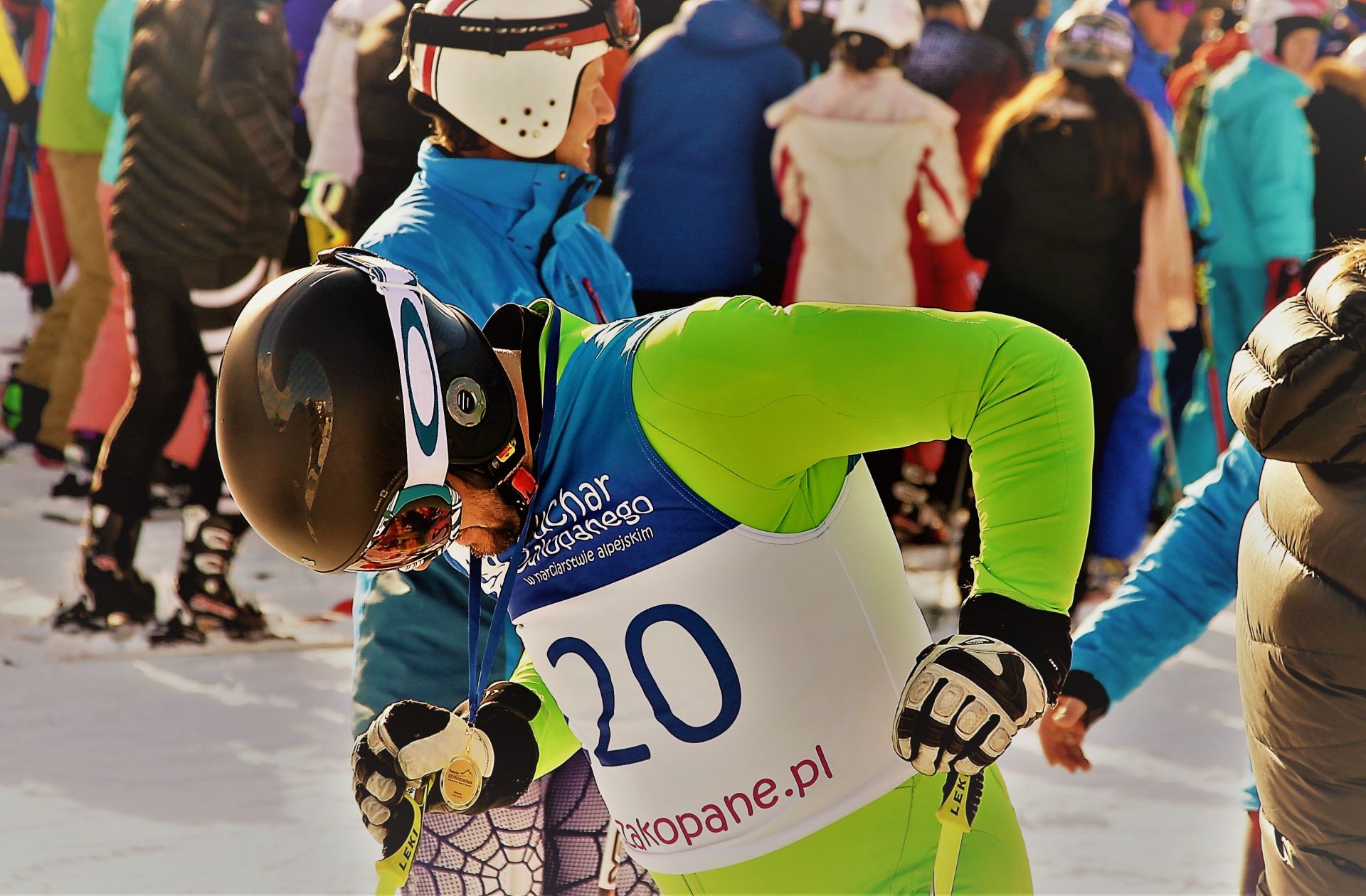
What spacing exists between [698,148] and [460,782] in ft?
13.3

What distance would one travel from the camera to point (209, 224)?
5312 mm

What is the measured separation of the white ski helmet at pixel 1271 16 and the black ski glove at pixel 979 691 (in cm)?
554

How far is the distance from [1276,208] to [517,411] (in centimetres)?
504

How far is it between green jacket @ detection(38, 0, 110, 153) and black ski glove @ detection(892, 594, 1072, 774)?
5.71m

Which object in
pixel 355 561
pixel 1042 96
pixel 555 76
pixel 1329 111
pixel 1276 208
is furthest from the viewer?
pixel 1329 111

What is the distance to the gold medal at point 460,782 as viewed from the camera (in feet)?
6.52

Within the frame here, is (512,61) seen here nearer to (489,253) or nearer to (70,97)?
(489,253)

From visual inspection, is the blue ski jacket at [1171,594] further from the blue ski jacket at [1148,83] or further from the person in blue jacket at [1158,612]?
the blue ski jacket at [1148,83]

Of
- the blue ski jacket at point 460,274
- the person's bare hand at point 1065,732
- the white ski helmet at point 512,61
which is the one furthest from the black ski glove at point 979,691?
the white ski helmet at point 512,61

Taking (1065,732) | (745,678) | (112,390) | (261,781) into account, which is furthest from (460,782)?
(112,390)

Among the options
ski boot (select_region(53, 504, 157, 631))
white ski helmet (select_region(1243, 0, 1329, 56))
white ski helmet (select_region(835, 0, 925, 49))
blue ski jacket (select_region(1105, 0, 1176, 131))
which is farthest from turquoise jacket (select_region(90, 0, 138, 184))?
white ski helmet (select_region(1243, 0, 1329, 56))

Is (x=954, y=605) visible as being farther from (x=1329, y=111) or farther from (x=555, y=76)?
(x=555, y=76)

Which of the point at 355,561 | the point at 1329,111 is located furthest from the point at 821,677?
the point at 1329,111

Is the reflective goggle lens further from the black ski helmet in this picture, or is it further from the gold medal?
the gold medal
